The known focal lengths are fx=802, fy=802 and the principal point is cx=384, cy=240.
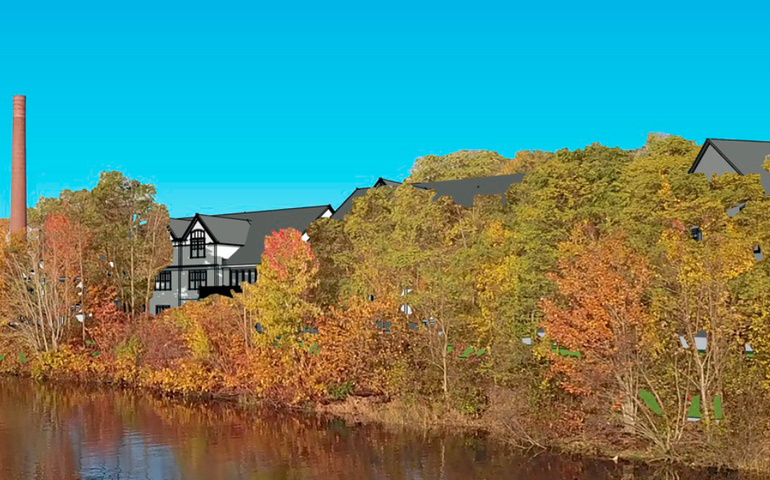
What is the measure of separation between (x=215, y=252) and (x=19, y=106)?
2137 cm

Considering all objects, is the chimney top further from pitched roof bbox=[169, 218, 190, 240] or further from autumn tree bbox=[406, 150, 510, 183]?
autumn tree bbox=[406, 150, 510, 183]

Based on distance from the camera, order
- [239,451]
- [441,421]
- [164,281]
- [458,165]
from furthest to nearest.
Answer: [458,165] → [164,281] → [441,421] → [239,451]

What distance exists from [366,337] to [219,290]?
36.9 m

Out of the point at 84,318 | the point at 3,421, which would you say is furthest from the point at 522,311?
the point at 84,318

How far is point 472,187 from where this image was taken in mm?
70188

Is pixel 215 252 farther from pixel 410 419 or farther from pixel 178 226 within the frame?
pixel 410 419

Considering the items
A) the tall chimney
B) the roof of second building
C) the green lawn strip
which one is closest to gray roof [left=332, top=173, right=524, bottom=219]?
the roof of second building

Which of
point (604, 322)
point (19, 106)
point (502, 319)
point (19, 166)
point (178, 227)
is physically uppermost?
point (19, 106)

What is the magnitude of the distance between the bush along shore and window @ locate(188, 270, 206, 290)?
1996cm

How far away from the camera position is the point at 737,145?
51125mm

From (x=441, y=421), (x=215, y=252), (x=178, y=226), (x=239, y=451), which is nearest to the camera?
(x=239, y=451)

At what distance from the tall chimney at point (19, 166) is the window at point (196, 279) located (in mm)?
15198

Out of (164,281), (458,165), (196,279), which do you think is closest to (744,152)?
(196,279)

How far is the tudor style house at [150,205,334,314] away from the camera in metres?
73.2
